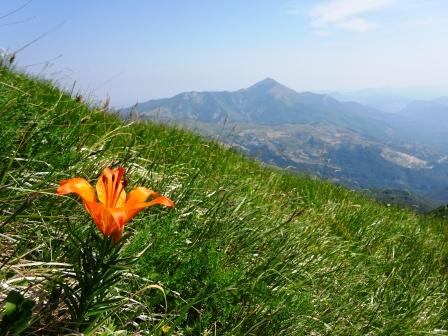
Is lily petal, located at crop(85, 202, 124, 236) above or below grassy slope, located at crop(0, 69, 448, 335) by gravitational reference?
above

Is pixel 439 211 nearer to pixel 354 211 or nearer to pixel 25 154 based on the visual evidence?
pixel 354 211

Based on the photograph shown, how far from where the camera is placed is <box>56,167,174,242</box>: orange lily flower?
174 cm

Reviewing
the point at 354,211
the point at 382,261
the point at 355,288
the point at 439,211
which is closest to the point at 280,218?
the point at 355,288

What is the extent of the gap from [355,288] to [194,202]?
2.11 meters

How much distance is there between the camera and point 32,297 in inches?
97.3

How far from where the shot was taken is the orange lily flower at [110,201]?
5.71 ft

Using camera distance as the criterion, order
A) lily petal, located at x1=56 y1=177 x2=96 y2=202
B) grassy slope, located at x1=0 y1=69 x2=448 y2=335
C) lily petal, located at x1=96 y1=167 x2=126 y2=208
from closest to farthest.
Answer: lily petal, located at x1=56 y1=177 x2=96 y2=202, lily petal, located at x1=96 y1=167 x2=126 y2=208, grassy slope, located at x1=0 y1=69 x2=448 y2=335

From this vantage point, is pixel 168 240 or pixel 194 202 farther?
pixel 194 202

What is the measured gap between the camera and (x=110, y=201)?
1.92 meters

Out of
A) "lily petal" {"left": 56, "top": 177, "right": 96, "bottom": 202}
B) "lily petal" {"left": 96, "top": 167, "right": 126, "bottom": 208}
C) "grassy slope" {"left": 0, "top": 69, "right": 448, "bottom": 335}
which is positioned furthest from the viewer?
"grassy slope" {"left": 0, "top": 69, "right": 448, "bottom": 335}

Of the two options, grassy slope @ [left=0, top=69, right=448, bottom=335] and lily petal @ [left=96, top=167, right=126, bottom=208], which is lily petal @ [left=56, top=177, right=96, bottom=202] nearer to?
lily petal @ [left=96, top=167, right=126, bottom=208]

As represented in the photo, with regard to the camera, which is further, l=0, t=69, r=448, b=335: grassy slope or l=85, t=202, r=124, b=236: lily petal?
l=0, t=69, r=448, b=335: grassy slope

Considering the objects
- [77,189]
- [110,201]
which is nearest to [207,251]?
[110,201]

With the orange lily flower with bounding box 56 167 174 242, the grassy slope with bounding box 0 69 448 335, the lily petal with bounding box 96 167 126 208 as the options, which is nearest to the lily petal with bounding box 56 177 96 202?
the orange lily flower with bounding box 56 167 174 242
